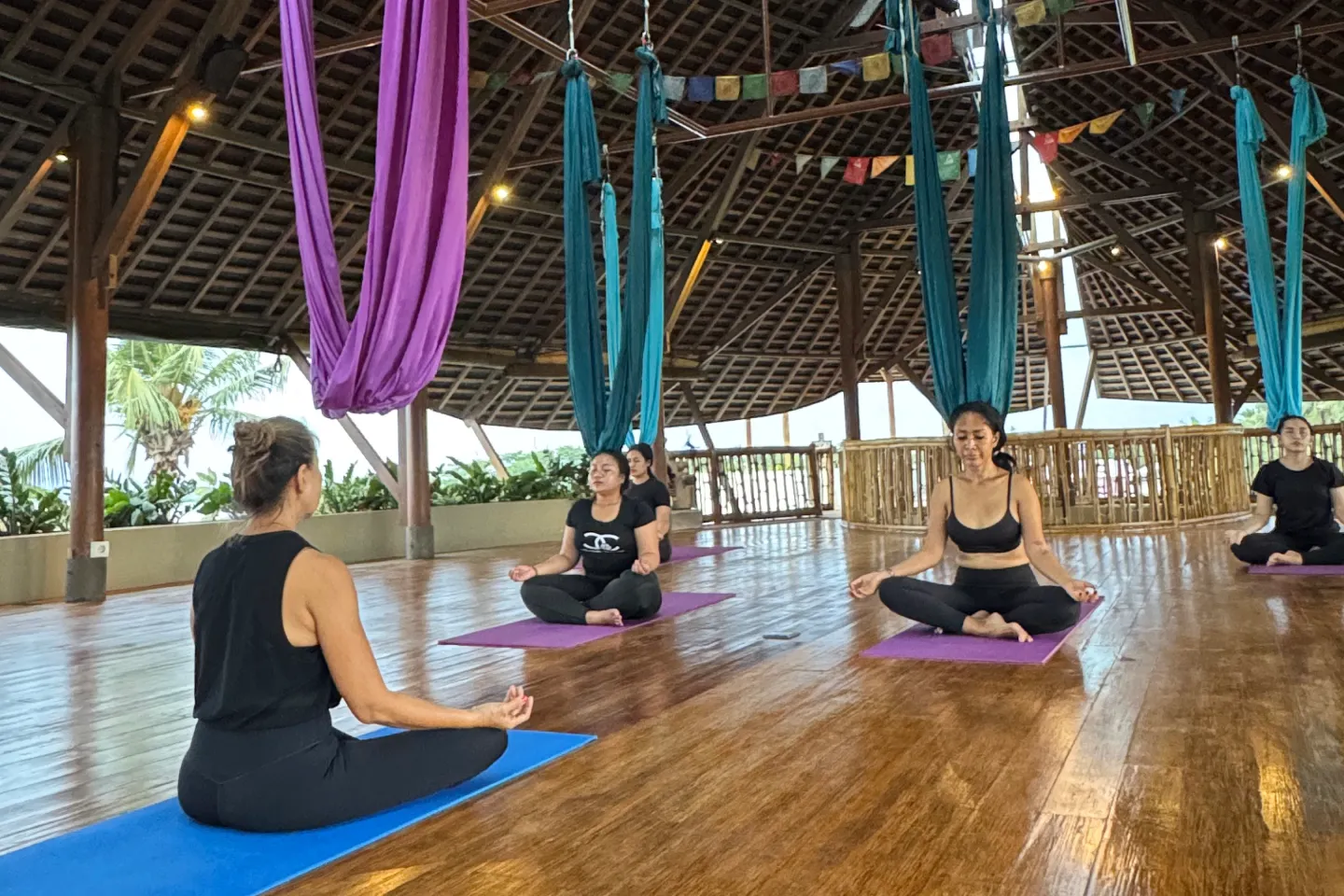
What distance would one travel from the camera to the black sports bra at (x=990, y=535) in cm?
342

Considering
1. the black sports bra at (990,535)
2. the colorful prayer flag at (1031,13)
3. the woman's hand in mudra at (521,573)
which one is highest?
the colorful prayer flag at (1031,13)

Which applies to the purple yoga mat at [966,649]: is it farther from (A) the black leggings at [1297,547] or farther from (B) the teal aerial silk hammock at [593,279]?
(A) the black leggings at [1297,547]

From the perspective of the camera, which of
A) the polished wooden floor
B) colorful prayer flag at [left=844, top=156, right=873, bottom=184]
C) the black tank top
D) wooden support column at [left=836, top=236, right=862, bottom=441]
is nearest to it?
the polished wooden floor

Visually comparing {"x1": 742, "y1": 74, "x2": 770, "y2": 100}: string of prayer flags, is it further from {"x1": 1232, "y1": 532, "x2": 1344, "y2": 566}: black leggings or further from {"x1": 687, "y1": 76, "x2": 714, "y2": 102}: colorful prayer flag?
{"x1": 1232, "y1": 532, "x2": 1344, "y2": 566}: black leggings

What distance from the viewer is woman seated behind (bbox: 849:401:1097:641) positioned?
134 inches

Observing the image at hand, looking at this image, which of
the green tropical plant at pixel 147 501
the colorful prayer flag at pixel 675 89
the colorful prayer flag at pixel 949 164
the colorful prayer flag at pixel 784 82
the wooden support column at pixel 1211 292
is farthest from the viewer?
the wooden support column at pixel 1211 292

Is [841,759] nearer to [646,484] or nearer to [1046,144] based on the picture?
[646,484]

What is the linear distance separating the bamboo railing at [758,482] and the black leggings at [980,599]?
8466 millimetres

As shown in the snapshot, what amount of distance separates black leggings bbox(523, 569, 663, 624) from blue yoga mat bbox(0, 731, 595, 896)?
222 centimetres

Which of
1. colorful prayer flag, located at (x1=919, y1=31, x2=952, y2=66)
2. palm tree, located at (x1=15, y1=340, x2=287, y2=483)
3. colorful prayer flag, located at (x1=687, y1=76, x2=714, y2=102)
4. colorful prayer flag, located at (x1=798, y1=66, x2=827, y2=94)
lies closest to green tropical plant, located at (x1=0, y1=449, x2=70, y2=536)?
colorful prayer flag, located at (x1=687, y1=76, x2=714, y2=102)

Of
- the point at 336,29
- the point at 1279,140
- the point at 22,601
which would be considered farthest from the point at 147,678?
the point at 1279,140

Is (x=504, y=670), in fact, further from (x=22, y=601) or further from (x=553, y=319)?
(x=553, y=319)

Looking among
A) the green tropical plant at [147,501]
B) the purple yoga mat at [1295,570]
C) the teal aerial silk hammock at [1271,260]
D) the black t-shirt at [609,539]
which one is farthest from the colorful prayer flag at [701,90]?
the green tropical plant at [147,501]

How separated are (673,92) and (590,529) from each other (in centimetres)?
363
